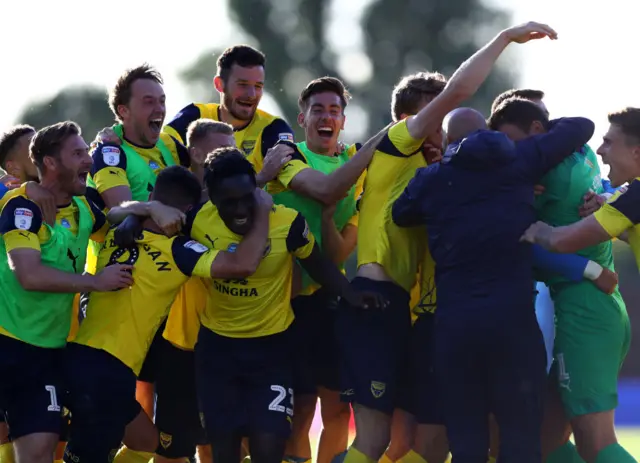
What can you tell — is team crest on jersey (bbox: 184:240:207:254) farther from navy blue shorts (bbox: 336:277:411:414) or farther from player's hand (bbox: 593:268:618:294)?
player's hand (bbox: 593:268:618:294)

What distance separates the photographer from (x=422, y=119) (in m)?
7.12

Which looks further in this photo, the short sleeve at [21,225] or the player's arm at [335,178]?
the player's arm at [335,178]

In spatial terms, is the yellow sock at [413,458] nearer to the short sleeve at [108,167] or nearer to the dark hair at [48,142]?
the short sleeve at [108,167]

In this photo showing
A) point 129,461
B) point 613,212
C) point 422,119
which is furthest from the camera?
point 129,461

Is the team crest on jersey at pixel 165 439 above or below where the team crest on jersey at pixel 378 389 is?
below

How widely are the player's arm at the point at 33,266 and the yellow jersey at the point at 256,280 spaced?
21.6 inches

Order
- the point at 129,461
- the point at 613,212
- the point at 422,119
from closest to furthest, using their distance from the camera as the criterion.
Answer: the point at 613,212 < the point at 422,119 < the point at 129,461

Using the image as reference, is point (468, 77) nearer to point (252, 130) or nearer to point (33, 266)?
point (252, 130)

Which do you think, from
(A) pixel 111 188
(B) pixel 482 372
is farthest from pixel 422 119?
(A) pixel 111 188

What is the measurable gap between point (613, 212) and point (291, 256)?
6.33 ft

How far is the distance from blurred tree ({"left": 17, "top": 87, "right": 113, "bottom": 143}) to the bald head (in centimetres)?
2980

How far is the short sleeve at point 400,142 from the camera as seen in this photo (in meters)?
7.26

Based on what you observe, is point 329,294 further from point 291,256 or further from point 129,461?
point 129,461

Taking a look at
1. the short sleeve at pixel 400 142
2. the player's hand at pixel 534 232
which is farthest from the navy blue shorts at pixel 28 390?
the player's hand at pixel 534 232
